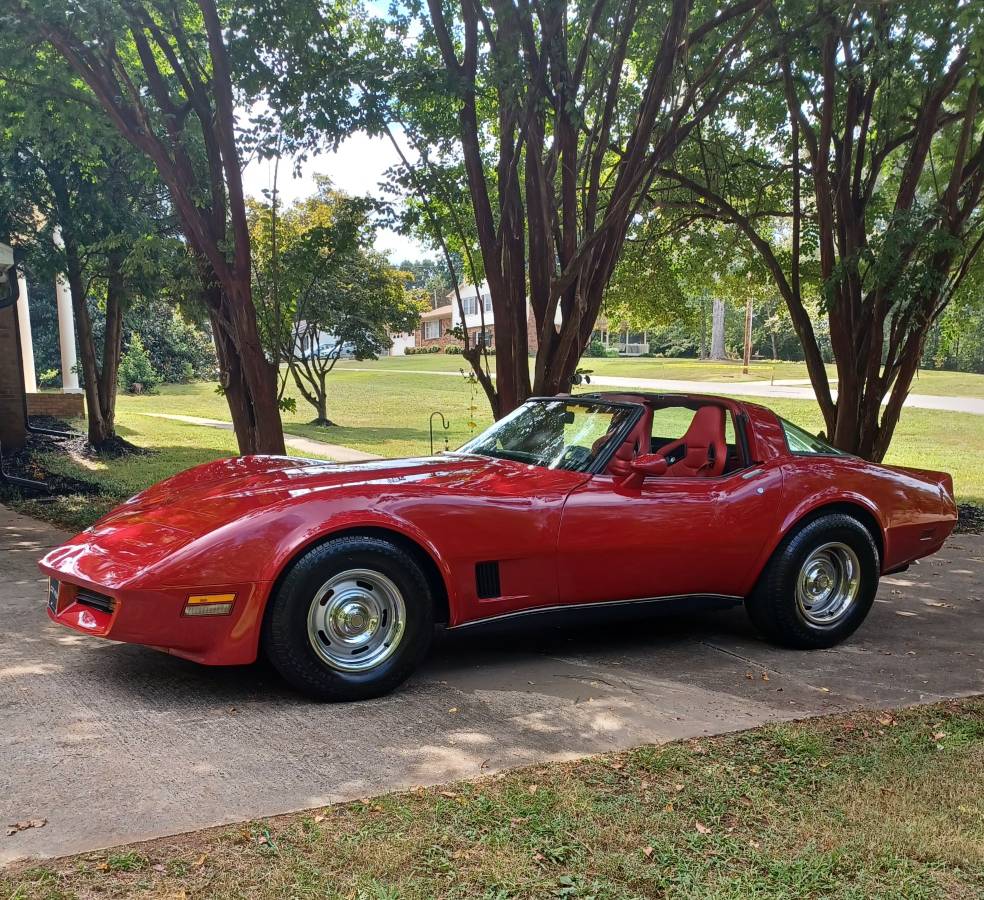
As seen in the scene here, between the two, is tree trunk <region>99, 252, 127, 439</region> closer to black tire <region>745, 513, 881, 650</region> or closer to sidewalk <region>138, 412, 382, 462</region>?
sidewalk <region>138, 412, 382, 462</region>

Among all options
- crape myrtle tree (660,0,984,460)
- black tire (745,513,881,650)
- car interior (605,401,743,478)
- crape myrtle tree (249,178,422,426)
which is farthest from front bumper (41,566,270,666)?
crape myrtle tree (249,178,422,426)

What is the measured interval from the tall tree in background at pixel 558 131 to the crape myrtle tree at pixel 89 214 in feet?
15.0

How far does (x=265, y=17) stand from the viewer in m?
8.77

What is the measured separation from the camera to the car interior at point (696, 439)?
553 centimetres

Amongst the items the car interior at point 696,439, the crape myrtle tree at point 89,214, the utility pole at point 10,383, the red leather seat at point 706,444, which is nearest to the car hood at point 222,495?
the car interior at point 696,439

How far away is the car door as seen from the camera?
15.9 feet

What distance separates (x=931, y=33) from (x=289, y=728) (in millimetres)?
8902

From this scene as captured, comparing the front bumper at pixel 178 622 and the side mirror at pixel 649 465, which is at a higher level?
the side mirror at pixel 649 465

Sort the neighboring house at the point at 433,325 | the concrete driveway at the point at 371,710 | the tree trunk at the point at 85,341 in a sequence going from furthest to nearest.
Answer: the neighboring house at the point at 433,325 < the tree trunk at the point at 85,341 < the concrete driveway at the point at 371,710

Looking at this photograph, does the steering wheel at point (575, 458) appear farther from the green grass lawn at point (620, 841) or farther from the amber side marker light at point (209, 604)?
the amber side marker light at point (209, 604)

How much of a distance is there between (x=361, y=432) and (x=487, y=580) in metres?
17.9

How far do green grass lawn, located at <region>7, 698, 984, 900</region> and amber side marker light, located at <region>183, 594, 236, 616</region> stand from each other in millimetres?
1132

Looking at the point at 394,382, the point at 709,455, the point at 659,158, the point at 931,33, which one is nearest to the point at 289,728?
the point at 709,455

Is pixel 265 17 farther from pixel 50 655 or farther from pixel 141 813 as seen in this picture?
pixel 141 813
